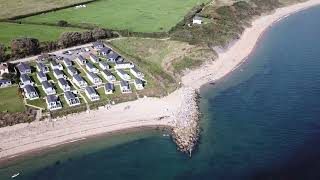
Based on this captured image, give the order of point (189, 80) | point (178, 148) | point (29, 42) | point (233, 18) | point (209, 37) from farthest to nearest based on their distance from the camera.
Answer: point (233, 18)
point (209, 37)
point (29, 42)
point (189, 80)
point (178, 148)

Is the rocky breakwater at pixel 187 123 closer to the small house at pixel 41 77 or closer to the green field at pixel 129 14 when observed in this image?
the small house at pixel 41 77

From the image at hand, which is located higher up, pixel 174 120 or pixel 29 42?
pixel 29 42

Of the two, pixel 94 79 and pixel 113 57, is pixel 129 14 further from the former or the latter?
pixel 94 79

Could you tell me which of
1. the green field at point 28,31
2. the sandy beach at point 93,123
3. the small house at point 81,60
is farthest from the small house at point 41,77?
the green field at point 28,31

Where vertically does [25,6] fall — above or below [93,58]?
above

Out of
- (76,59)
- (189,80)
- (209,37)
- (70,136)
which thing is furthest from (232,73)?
(70,136)

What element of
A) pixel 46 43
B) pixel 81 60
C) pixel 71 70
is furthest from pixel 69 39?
pixel 71 70

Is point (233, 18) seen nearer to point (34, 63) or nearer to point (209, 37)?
point (209, 37)
